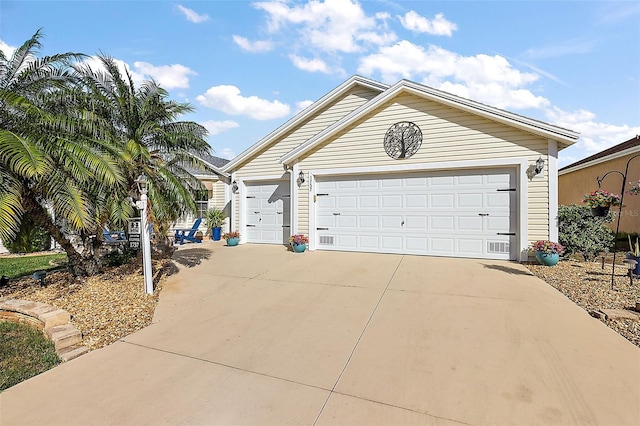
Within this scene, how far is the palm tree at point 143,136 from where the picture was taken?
6020 mm

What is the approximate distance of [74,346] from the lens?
132 inches

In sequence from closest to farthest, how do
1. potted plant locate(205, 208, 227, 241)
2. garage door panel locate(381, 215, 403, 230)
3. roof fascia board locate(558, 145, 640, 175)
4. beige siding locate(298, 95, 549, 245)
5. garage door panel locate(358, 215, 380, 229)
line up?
beige siding locate(298, 95, 549, 245) → garage door panel locate(381, 215, 403, 230) → garage door panel locate(358, 215, 380, 229) → roof fascia board locate(558, 145, 640, 175) → potted plant locate(205, 208, 227, 241)

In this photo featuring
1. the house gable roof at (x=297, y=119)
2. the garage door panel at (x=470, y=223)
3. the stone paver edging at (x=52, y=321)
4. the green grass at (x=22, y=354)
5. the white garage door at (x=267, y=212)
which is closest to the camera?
the green grass at (x=22, y=354)

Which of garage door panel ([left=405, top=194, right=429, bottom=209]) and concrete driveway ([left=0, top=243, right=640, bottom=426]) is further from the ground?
garage door panel ([left=405, top=194, right=429, bottom=209])

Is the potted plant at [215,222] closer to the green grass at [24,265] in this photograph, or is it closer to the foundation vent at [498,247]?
the green grass at [24,265]

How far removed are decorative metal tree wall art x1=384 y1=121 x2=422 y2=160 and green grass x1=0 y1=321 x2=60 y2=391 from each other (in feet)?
26.5

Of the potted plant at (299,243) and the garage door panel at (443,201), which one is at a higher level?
the garage door panel at (443,201)

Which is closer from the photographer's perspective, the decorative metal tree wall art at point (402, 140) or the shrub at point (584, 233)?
the shrub at point (584, 233)

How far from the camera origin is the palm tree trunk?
5.10m

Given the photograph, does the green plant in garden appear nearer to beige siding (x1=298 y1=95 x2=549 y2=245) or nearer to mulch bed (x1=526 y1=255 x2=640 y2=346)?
beige siding (x1=298 y1=95 x2=549 y2=245)

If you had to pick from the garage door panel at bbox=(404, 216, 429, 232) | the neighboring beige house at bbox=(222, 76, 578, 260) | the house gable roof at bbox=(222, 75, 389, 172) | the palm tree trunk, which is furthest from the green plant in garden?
the garage door panel at bbox=(404, 216, 429, 232)

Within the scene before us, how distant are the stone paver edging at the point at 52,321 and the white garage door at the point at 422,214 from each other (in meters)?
6.62

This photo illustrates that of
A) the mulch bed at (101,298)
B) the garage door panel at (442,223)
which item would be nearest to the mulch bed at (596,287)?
the garage door panel at (442,223)

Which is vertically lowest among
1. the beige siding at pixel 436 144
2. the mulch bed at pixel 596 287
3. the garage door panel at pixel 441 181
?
the mulch bed at pixel 596 287
